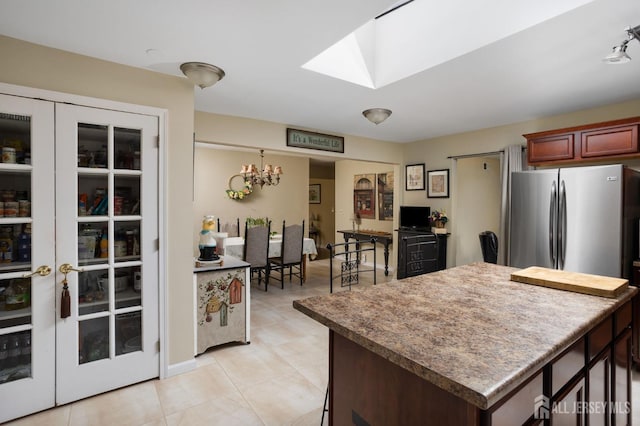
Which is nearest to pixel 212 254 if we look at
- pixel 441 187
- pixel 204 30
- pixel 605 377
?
pixel 204 30

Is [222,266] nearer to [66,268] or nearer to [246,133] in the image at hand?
[66,268]

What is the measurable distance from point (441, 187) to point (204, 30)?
4.15m

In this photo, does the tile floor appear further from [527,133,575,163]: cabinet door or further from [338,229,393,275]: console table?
[338,229,393,275]: console table

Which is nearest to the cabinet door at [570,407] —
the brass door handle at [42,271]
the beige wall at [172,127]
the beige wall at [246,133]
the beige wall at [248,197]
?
the beige wall at [172,127]

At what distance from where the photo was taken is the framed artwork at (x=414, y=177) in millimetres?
5438

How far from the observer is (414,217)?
5391mm

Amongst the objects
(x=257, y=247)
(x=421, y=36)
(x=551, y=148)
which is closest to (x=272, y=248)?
(x=257, y=247)

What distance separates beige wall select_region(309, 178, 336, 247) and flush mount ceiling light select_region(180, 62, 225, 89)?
22.6 feet

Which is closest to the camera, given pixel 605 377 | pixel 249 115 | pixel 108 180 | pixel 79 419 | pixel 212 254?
pixel 605 377

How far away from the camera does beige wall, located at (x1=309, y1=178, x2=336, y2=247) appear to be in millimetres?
9312

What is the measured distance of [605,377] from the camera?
1.66 metres

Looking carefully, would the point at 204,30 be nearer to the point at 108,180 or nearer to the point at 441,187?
the point at 108,180

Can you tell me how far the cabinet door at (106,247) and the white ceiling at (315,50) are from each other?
0.55m

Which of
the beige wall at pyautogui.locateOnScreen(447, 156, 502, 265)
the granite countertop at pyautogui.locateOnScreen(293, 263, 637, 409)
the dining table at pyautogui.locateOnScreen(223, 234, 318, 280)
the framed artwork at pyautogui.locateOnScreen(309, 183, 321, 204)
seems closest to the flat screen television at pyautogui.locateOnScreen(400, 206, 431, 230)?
the beige wall at pyautogui.locateOnScreen(447, 156, 502, 265)
